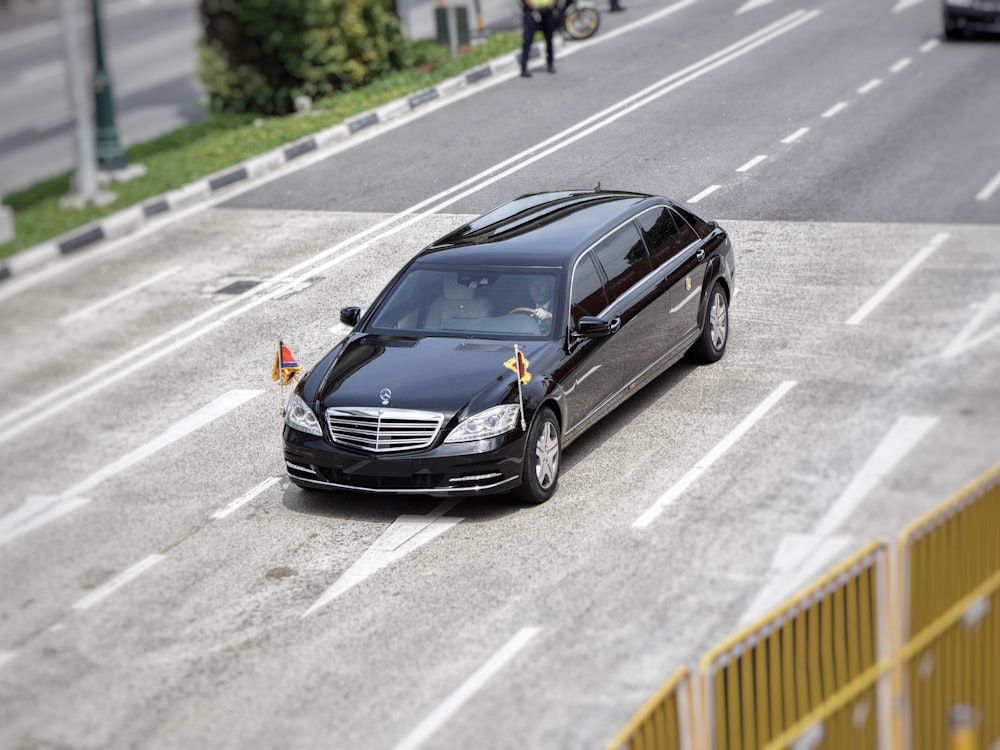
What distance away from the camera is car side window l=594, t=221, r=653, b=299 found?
40.1ft

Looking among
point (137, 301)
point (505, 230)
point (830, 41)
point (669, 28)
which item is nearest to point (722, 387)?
point (505, 230)

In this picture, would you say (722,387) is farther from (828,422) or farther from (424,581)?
(424,581)

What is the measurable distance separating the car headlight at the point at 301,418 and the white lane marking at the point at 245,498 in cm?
69

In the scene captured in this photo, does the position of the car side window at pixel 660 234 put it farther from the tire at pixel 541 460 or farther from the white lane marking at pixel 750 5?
the white lane marking at pixel 750 5

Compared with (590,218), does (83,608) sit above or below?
below

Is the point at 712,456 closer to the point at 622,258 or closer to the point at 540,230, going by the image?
the point at 622,258

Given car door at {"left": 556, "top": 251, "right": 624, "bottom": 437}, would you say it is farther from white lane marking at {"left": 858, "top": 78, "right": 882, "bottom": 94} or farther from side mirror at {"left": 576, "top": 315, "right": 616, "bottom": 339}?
white lane marking at {"left": 858, "top": 78, "right": 882, "bottom": 94}

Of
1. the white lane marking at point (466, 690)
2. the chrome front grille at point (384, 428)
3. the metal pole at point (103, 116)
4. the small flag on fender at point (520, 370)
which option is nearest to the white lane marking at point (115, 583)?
the chrome front grille at point (384, 428)

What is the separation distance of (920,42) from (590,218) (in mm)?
15697

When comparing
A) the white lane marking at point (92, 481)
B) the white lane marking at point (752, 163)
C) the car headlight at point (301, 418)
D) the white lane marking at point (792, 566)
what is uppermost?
the car headlight at point (301, 418)

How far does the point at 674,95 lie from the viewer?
23750mm

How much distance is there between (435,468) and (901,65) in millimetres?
16579

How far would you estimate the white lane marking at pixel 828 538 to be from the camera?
9.31 m

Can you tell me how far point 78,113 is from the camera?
19.7 m
